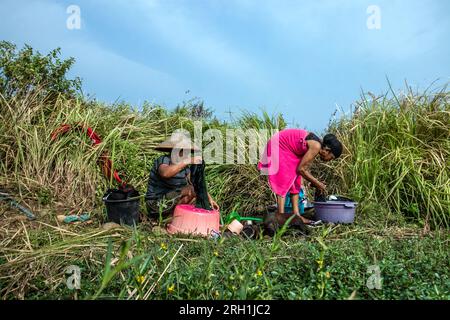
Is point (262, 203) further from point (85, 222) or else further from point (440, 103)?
point (440, 103)

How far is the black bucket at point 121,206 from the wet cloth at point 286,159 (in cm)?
175

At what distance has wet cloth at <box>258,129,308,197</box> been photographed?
16.3 feet

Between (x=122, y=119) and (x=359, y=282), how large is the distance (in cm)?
515

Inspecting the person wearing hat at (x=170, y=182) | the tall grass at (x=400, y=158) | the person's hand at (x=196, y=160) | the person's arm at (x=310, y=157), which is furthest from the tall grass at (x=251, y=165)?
the person's hand at (x=196, y=160)

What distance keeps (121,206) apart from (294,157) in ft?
7.32

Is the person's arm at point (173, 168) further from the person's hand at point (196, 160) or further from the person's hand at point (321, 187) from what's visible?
the person's hand at point (321, 187)

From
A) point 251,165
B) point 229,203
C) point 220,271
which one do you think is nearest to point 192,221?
point 220,271

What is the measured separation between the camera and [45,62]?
676cm

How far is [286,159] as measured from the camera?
A: 5.08 m

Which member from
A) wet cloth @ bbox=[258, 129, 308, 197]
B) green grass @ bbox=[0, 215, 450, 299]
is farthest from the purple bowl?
green grass @ bbox=[0, 215, 450, 299]

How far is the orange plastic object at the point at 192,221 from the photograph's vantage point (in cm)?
385

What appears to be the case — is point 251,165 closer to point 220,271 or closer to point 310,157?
point 310,157

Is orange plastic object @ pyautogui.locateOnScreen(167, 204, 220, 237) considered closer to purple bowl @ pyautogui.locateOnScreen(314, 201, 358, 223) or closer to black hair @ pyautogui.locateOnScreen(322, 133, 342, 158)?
purple bowl @ pyautogui.locateOnScreen(314, 201, 358, 223)
